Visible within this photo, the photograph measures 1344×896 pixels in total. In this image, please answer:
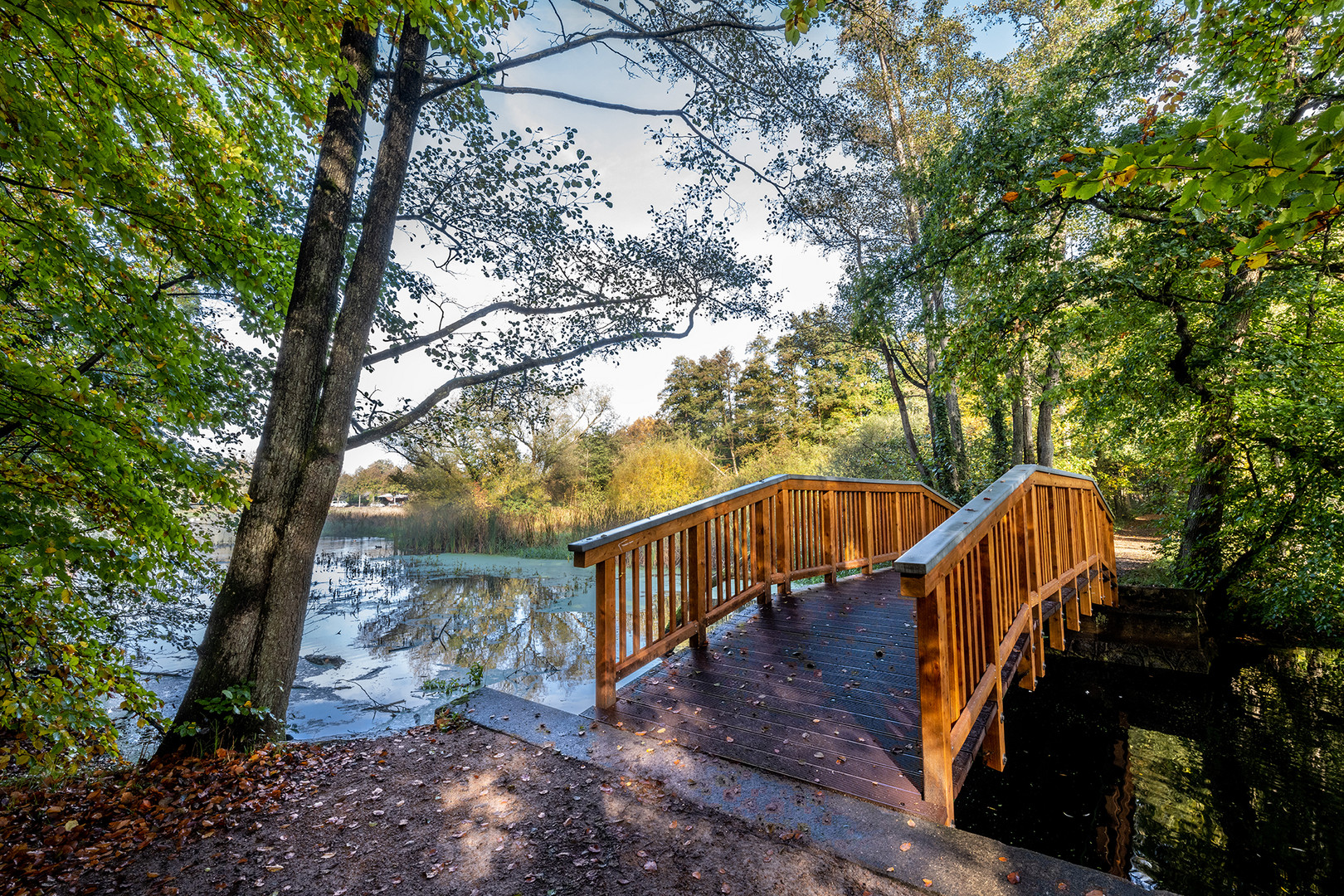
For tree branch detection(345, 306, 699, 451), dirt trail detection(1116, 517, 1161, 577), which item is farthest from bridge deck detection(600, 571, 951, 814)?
dirt trail detection(1116, 517, 1161, 577)

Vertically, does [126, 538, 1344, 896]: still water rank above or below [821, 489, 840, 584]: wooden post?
below

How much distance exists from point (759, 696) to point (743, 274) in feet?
18.7

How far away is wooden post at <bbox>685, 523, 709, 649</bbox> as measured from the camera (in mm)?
3621

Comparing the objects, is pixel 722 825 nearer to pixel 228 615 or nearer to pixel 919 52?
pixel 228 615

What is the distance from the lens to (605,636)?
299 centimetres

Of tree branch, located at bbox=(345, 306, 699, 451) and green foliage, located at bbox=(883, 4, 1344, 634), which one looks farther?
green foliage, located at bbox=(883, 4, 1344, 634)

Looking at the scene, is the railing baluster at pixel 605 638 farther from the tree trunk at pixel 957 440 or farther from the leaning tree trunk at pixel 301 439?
the tree trunk at pixel 957 440

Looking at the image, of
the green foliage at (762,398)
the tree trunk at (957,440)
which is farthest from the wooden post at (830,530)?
the green foliage at (762,398)

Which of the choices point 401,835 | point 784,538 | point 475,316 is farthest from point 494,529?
point 401,835

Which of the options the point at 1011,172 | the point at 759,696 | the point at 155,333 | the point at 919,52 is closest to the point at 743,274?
the point at 1011,172

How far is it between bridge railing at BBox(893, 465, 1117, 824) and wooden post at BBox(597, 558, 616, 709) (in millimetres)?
1583

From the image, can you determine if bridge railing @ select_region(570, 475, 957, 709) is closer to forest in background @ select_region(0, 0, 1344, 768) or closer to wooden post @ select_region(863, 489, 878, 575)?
wooden post @ select_region(863, 489, 878, 575)

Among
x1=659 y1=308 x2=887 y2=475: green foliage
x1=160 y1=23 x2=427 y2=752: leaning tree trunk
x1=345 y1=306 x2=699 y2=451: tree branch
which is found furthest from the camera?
x1=659 y1=308 x2=887 y2=475: green foliage

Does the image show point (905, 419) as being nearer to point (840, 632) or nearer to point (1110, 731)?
point (1110, 731)
